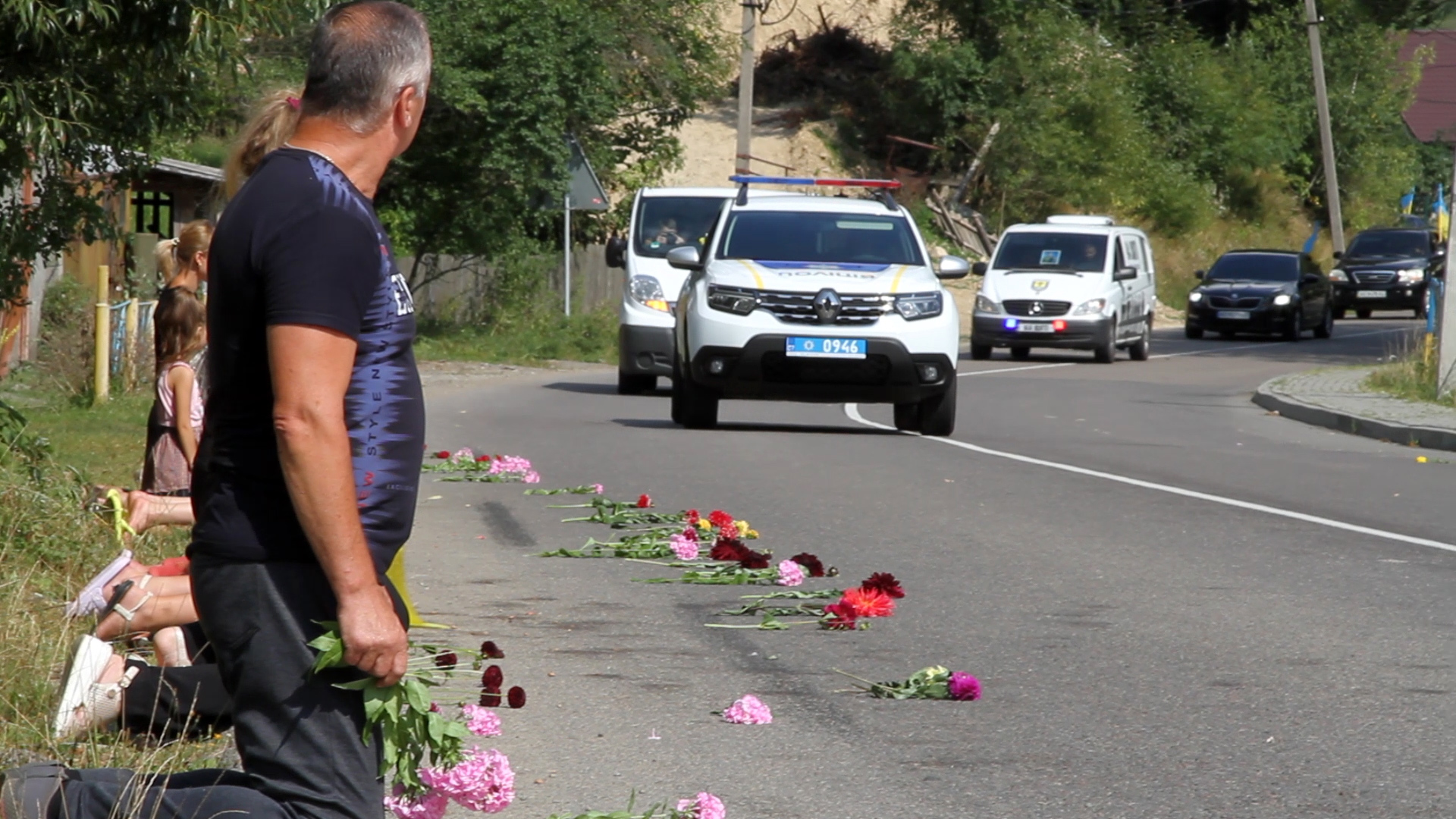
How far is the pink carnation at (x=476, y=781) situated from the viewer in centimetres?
341

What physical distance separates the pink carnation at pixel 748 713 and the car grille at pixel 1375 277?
137 ft

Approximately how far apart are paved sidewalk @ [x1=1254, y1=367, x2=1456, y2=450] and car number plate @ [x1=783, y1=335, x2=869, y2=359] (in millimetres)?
5192

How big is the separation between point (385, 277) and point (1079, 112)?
4761cm

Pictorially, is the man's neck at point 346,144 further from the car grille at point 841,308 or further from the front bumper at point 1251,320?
the front bumper at point 1251,320

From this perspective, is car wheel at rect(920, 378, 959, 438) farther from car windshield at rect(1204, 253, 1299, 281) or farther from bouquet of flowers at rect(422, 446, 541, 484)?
car windshield at rect(1204, 253, 1299, 281)

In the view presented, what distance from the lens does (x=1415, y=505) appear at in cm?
1139

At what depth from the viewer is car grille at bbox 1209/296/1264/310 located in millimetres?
35906

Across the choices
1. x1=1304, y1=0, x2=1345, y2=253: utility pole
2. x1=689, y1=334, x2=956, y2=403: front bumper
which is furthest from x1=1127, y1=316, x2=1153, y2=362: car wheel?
x1=1304, y1=0, x2=1345, y2=253: utility pole

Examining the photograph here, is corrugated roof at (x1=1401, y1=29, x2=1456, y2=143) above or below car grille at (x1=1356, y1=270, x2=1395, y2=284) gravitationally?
above

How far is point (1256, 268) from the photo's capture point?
3678 centimetres

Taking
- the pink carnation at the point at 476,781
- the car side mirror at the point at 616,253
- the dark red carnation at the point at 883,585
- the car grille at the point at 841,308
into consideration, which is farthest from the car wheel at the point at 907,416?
the pink carnation at the point at 476,781

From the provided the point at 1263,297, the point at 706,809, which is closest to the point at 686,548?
the point at 706,809

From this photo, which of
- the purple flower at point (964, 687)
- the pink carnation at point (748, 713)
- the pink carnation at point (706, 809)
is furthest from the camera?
the purple flower at point (964, 687)

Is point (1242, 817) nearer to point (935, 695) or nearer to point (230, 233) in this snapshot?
point (935, 695)
